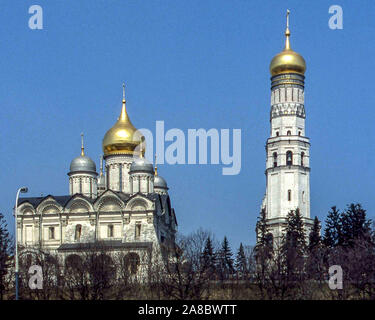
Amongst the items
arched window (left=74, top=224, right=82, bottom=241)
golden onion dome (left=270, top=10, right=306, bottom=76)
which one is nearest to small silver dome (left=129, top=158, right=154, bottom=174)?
arched window (left=74, top=224, right=82, bottom=241)

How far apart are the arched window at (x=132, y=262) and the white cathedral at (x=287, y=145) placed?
11.6 m

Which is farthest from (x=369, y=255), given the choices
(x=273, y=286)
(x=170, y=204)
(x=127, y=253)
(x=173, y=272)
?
(x=170, y=204)

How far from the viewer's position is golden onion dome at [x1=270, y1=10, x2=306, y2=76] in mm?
57594

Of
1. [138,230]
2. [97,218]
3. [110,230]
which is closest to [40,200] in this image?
[97,218]

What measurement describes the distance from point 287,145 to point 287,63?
5700 mm

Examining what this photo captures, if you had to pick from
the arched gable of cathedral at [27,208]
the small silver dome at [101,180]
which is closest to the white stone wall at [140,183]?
the arched gable of cathedral at [27,208]

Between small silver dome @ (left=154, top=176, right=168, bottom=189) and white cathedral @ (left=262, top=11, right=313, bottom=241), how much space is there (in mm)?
8588

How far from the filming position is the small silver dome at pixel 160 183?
62.5 metres

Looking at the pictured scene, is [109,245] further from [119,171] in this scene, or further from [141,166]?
[119,171]

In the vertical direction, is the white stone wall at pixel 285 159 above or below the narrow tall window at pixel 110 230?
above

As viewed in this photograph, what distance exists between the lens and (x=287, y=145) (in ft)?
189

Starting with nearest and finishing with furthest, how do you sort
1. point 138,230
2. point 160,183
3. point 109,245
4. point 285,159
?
1. point 109,245
2. point 138,230
3. point 285,159
4. point 160,183

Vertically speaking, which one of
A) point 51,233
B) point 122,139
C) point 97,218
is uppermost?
point 122,139

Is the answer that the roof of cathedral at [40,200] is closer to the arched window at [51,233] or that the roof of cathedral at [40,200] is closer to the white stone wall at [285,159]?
the arched window at [51,233]
